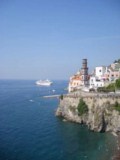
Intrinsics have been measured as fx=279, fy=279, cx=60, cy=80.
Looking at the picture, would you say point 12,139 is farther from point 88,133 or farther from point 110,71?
point 110,71

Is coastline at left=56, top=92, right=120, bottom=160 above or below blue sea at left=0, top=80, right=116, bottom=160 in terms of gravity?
above

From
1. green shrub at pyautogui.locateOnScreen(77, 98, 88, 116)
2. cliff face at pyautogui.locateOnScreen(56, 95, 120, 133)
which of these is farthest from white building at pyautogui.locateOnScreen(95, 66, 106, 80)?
green shrub at pyautogui.locateOnScreen(77, 98, 88, 116)

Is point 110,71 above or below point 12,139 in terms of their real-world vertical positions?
above

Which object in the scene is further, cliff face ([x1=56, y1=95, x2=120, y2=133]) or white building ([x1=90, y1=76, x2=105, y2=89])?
white building ([x1=90, y1=76, x2=105, y2=89])

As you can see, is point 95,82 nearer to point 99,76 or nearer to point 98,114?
point 99,76

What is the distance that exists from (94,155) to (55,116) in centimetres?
2655

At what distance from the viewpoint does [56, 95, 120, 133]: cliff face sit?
1914 inches

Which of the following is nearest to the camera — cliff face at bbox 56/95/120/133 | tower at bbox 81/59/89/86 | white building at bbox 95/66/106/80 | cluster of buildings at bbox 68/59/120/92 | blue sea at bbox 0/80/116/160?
blue sea at bbox 0/80/116/160

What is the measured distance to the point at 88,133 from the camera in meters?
47.8

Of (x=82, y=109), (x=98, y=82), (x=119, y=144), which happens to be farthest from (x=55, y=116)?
(x=119, y=144)

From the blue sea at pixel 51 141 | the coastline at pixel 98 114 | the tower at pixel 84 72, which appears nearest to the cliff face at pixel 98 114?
the coastline at pixel 98 114

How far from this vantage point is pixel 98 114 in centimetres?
5000

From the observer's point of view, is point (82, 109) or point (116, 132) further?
point (82, 109)

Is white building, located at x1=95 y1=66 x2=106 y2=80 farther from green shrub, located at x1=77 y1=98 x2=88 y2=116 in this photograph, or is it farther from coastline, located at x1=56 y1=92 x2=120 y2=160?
green shrub, located at x1=77 y1=98 x2=88 y2=116
